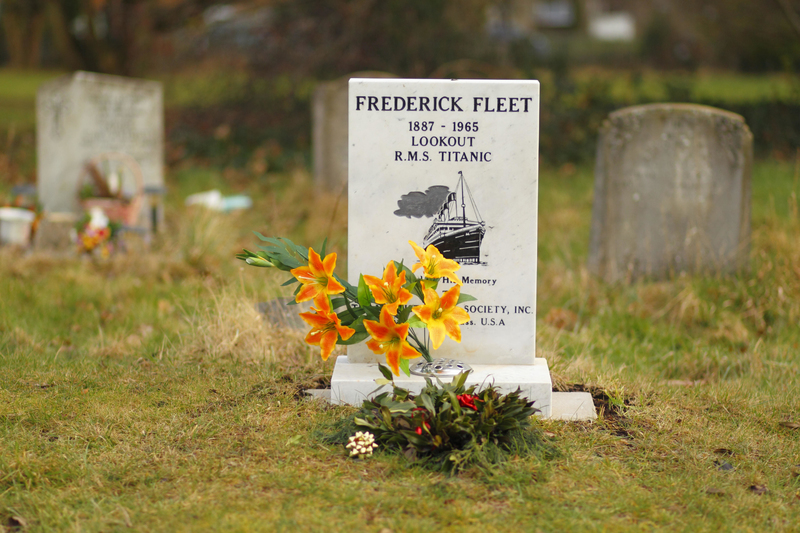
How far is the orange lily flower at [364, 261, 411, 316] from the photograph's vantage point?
323 centimetres

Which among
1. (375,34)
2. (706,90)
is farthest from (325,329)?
(706,90)

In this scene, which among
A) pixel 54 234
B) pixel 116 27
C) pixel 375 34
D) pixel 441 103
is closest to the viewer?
pixel 441 103

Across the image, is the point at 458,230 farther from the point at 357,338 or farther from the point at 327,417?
the point at 327,417

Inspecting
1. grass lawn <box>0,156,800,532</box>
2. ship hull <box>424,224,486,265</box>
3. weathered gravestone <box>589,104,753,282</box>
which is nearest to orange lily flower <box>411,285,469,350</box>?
ship hull <box>424,224,486,265</box>

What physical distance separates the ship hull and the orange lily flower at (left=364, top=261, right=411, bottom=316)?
43 cm

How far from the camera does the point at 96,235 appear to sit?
6.85 meters

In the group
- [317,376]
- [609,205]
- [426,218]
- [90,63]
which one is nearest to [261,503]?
[317,376]

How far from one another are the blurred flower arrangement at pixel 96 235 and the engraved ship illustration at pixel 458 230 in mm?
4121

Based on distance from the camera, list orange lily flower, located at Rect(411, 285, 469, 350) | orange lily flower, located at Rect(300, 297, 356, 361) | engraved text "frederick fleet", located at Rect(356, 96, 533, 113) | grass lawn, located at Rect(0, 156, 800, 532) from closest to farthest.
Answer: grass lawn, located at Rect(0, 156, 800, 532) < orange lily flower, located at Rect(411, 285, 469, 350) < orange lily flower, located at Rect(300, 297, 356, 361) < engraved text "frederick fleet", located at Rect(356, 96, 533, 113)

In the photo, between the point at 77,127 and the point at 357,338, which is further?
the point at 77,127

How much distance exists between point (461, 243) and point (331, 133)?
566 centimetres

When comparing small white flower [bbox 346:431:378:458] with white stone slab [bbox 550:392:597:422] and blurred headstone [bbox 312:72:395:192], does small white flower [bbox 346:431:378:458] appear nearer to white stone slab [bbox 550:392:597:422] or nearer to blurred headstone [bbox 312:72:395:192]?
white stone slab [bbox 550:392:597:422]

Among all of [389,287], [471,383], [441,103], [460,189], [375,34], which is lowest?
[471,383]

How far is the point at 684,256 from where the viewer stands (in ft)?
20.0
